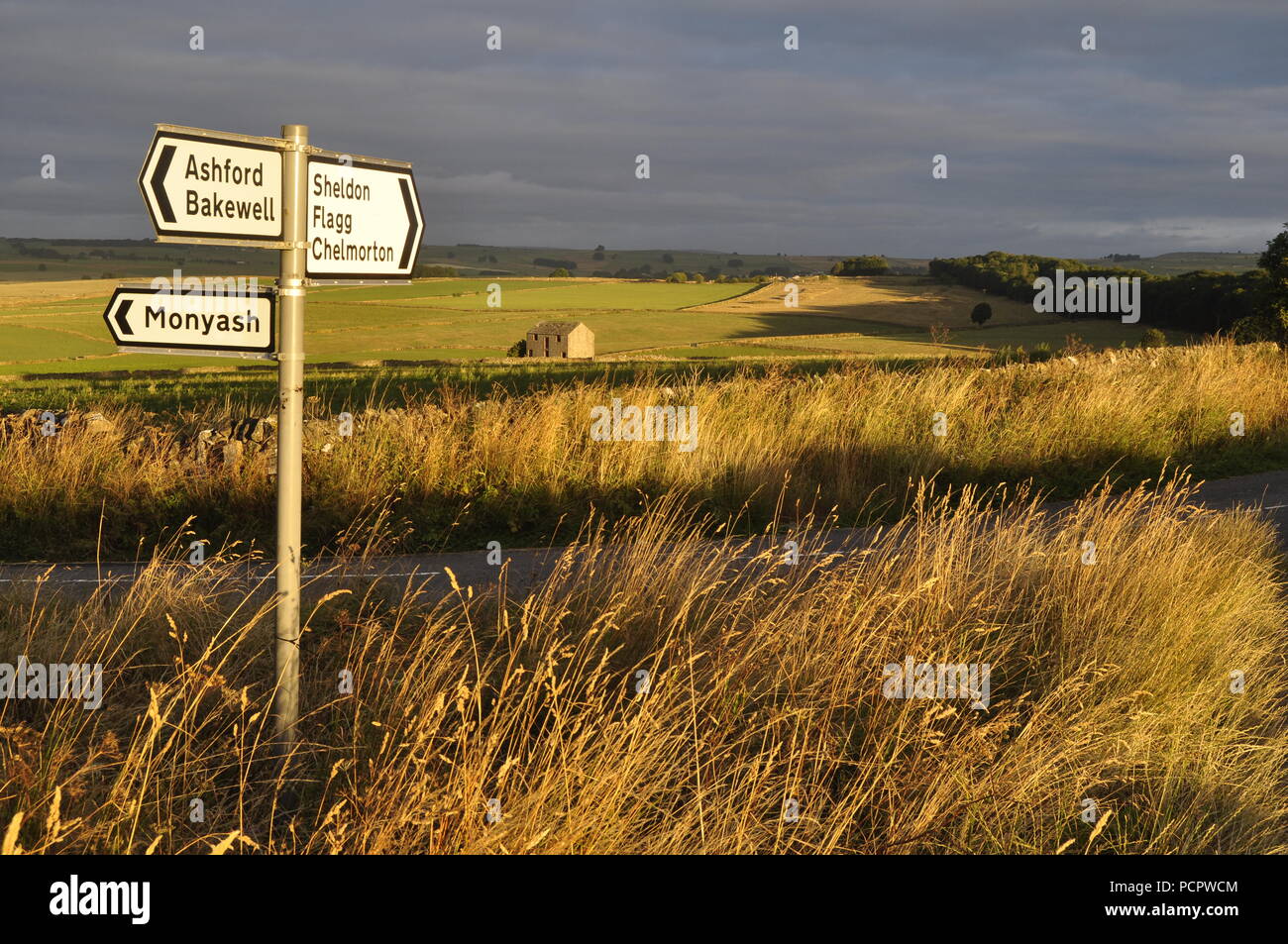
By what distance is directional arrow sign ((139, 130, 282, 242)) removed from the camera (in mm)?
3691

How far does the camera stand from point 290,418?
394 centimetres

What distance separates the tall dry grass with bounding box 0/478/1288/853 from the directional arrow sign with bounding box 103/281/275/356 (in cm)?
119

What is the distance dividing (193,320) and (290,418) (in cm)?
48

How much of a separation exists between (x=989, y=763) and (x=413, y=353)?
46107mm

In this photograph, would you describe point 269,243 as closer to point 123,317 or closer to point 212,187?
point 212,187
